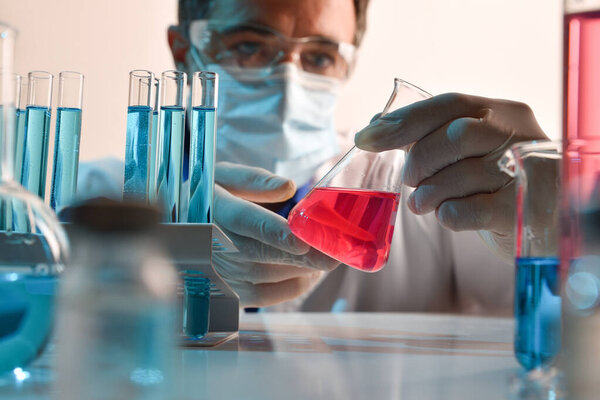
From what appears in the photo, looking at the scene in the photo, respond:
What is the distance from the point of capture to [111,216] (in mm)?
432

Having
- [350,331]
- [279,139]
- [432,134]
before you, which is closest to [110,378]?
[350,331]

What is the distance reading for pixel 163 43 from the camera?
12.2ft

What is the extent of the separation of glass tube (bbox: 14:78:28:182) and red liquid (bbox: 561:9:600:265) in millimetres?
780

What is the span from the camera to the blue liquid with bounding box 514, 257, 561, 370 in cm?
62

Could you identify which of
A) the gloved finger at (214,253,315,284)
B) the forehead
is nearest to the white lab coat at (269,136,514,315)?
the forehead

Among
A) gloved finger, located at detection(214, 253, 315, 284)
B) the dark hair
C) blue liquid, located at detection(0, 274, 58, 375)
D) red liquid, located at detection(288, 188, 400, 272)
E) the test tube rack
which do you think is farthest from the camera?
the dark hair

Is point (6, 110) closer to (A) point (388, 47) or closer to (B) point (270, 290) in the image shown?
(B) point (270, 290)

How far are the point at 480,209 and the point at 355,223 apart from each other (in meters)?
0.47

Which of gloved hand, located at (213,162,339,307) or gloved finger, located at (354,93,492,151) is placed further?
gloved hand, located at (213,162,339,307)

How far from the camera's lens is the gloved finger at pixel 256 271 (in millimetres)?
1699

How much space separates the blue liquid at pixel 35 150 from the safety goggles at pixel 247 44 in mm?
1620

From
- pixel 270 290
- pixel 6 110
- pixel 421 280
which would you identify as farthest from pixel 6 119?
pixel 421 280

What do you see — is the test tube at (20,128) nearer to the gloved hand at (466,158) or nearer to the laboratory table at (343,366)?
the laboratory table at (343,366)

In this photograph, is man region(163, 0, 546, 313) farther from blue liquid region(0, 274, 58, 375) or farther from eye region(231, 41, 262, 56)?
blue liquid region(0, 274, 58, 375)
